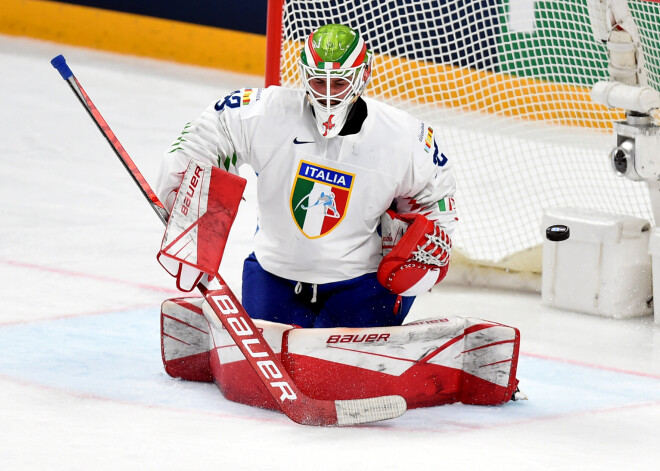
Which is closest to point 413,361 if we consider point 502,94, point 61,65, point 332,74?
point 332,74

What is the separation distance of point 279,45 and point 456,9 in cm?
182

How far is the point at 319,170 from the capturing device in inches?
129

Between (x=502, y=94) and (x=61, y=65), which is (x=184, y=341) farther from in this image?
(x=502, y=94)

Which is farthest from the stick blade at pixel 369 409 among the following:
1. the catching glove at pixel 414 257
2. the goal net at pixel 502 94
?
the goal net at pixel 502 94

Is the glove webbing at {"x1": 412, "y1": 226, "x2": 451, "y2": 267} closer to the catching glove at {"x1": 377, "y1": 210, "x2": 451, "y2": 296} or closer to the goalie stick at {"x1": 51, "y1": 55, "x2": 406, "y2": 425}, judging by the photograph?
the catching glove at {"x1": 377, "y1": 210, "x2": 451, "y2": 296}

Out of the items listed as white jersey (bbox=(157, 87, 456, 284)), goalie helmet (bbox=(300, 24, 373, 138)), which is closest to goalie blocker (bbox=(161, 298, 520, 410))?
white jersey (bbox=(157, 87, 456, 284))

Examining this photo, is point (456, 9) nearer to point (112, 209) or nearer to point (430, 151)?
point (112, 209)

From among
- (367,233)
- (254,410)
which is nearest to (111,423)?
(254,410)

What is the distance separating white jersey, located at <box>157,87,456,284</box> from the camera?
328 centimetres

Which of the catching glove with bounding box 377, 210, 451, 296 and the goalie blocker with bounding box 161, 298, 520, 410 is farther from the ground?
the catching glove with bounding box 377, 210, 451, 296

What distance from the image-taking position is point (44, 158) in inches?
262

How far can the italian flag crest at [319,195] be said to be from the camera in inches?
129

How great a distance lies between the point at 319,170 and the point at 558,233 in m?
1.20

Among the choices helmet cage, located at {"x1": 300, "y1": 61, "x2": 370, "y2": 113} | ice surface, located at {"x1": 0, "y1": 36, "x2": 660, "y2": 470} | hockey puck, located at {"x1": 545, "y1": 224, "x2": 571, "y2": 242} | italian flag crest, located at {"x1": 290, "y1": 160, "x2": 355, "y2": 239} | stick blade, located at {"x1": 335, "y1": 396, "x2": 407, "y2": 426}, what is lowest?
ice surface, located at {"x1": 0, "y1": 36, "x2": 660, "y2": 470}
